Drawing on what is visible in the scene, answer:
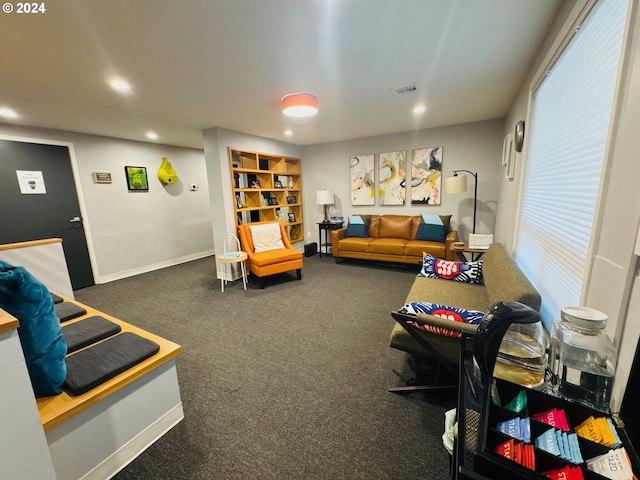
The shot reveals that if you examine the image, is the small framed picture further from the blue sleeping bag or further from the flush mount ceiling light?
the blue sleeping bag

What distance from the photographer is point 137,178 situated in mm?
4508

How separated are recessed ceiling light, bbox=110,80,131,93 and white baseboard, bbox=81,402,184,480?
253cm

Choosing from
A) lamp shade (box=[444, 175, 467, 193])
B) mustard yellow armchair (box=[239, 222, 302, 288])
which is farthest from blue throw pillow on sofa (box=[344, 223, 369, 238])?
lamp shade (box=[444, 175, 467, 193])

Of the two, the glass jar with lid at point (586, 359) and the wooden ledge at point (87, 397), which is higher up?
the glass jar with lid at point (586, 359)

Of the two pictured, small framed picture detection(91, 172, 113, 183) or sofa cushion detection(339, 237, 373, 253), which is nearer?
small framed picture detection(91, 172, 113, 183)

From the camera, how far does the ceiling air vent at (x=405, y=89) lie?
2.48m

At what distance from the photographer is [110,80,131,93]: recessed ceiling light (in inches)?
86.0

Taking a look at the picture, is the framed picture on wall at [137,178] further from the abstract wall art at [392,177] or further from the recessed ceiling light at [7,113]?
the abstract wall art at [392,177]

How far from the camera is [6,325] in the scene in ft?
2.51

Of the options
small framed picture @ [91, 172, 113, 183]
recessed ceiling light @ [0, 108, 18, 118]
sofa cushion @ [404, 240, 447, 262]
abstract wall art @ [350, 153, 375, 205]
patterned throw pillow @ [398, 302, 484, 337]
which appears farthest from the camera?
abstract wall art @ [350, 153, 375, 205]

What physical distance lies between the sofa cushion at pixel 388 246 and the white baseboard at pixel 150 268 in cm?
369

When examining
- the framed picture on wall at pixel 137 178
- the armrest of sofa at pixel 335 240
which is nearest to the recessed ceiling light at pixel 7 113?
the framed picture on wall at pixel 137 178

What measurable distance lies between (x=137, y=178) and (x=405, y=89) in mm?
4469

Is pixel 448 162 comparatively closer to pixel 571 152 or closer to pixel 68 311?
pixel 571 152
